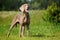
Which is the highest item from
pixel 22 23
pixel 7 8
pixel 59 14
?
pixel 22 23

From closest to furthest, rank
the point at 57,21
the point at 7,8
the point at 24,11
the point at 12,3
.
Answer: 1. the point at 24,11
2. the point at 57,21
3. the point at 7,8
4. the point at 12,3

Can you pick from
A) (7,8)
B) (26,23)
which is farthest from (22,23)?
(7,8)

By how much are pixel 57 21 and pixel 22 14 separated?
597 inches

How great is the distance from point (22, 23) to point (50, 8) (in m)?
16.5

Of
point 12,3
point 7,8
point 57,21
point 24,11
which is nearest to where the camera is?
point 24,11

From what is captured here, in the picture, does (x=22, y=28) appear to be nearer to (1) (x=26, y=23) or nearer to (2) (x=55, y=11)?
(1) (x=26, y=23)

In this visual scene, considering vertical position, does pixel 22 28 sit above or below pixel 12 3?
above

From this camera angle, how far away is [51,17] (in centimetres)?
2917

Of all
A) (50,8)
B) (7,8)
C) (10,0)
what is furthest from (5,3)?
(50,8)

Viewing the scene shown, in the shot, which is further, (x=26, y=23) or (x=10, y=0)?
(x=10, y=0)

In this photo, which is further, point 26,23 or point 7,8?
point 7,8

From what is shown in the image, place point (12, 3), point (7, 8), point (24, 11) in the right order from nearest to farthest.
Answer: point (24, 11) < point (7, 8) < point (12, 3)

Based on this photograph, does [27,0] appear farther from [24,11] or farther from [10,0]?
[24,11]

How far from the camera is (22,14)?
43.9 ft
